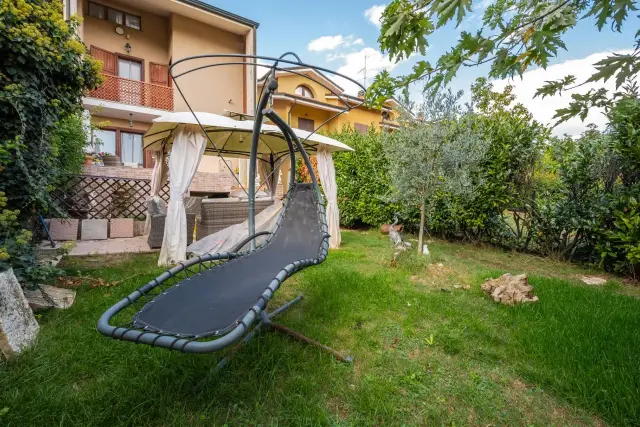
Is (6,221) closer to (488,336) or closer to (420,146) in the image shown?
(488,336)

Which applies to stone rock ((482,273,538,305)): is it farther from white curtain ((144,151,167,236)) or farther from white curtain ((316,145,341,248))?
white curtain ((144,151,167,236))

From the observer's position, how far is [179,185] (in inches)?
191

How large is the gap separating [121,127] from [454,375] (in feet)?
44.0

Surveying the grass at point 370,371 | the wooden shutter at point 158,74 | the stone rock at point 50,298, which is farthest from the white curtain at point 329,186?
the wooden shutter at point 158,74

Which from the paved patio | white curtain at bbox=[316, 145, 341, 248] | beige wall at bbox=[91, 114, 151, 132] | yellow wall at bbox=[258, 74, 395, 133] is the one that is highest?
yellow wall at bbox=[258, 74, 395, 133]

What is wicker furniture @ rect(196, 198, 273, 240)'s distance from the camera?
20.1ft

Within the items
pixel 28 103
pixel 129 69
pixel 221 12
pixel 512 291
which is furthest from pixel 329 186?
pixel 129 69

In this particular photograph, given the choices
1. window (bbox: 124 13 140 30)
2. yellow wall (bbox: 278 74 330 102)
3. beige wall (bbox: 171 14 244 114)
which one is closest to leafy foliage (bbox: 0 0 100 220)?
beige wall (bbox: 171 14 244 114)

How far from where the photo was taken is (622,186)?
4.41 m

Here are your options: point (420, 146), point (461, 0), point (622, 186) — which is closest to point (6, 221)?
point (461, 0)

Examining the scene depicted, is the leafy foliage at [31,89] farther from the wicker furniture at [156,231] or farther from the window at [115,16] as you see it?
the window at [115,16]

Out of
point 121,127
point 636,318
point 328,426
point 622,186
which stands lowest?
point 328,426

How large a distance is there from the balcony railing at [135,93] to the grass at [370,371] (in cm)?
1059

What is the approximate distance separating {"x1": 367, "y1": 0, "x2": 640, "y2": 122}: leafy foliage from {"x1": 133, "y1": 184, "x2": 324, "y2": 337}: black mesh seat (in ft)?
5.30
